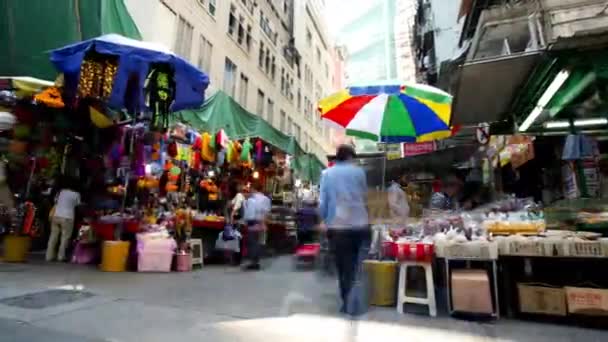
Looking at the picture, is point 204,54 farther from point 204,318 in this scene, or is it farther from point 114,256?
point 204,318

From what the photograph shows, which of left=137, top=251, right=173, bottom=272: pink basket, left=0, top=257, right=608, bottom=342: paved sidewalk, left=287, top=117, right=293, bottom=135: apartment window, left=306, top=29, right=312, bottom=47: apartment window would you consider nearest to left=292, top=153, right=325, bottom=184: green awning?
left=287, top=117, right=293, bottom=135: apartment window

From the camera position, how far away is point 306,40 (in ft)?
108

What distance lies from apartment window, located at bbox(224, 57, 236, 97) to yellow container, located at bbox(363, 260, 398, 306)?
1358cm

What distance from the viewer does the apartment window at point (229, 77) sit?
1631 centimetres

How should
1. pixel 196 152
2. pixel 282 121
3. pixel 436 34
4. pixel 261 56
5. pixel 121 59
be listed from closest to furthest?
pixel 121 59
pixel 196 152
pixel 436 34
pixel 261 56
pixel 282 121

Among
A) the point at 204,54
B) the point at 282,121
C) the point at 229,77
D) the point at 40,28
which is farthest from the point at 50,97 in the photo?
the point at 282,121

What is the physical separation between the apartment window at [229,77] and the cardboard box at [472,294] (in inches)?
569

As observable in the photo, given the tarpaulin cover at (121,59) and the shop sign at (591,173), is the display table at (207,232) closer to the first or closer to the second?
the tarpaulin cover at (121,59)

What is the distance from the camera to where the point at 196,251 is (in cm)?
801

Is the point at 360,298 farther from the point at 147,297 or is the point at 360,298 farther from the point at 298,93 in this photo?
the point at 298,93

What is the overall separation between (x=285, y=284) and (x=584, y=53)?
21.1 feet

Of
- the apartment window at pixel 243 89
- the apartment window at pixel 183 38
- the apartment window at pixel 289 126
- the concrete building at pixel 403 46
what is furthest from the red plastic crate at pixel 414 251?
the concrete building at pixel 403 46

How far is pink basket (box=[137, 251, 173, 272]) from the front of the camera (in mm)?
6820

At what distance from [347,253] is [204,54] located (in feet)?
43.2
